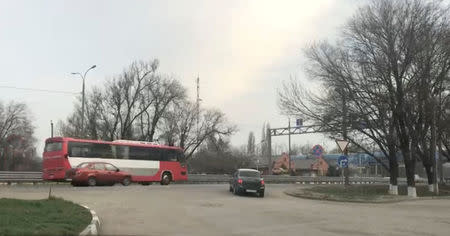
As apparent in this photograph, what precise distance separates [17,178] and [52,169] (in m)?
8.14

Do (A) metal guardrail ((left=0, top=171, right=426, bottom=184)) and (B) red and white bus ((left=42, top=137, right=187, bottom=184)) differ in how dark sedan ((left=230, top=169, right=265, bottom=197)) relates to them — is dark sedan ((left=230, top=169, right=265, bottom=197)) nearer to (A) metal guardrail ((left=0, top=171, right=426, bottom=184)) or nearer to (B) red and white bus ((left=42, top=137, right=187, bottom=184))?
(A) metal guardrail ((left=0, top=171, right=426, bottom=184))

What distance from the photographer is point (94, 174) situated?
33156 mm

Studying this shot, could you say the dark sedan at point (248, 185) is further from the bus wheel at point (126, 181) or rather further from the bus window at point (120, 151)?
the bus window at point (120, 151)

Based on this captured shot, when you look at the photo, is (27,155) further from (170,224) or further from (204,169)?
(170,224)

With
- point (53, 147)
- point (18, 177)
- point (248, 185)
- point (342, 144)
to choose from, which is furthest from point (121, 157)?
point (342, 144)

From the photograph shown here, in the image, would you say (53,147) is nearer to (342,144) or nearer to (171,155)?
(171,155)

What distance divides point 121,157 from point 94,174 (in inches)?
171

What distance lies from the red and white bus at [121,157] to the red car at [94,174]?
0.90 metres

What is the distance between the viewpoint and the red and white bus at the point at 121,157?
1320 inches

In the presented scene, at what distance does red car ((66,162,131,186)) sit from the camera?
32.6m

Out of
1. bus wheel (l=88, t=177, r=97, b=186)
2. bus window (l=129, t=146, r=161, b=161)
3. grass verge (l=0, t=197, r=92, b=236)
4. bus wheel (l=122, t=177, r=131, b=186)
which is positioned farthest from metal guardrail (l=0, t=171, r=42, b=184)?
grass verge (l=0, t=197, r=92, b=236)

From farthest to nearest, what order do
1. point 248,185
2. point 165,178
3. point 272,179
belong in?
1. point 272,179
2. point 165,178
3. point 248,185

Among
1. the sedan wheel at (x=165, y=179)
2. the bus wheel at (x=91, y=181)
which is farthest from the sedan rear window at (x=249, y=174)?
the sedan wheel at (x=165, y=179)

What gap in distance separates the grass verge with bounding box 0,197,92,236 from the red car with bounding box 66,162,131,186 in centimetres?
1620
